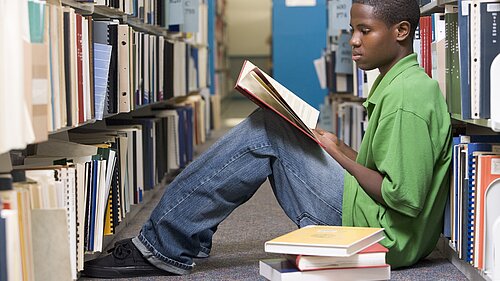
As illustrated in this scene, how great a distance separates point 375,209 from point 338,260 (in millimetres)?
280

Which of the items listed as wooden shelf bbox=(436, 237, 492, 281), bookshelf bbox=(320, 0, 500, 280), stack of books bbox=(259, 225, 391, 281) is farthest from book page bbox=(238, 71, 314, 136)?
wooden shelf bbox=(436, 237, 492, 281)

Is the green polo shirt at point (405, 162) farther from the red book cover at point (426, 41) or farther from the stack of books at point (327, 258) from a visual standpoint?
the red book cover at point (426, 41)

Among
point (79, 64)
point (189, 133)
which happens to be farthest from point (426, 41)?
point (189, 133)

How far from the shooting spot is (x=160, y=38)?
4.02 meters

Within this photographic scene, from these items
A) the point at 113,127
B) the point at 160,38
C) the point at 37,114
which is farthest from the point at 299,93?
the point at 37,114

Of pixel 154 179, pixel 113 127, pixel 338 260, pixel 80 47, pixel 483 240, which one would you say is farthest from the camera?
pixel 154 179

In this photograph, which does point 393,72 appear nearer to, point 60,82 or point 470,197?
point 470,197

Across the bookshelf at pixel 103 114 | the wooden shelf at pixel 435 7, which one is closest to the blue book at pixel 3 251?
the bookshelf at pixel 103 114

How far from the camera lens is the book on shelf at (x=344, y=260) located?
1993 mm

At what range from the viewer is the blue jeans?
224 centimetres

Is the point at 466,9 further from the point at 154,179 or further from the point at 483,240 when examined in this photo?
the point at 154,179

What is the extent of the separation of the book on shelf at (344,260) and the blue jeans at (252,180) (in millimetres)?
A: 283

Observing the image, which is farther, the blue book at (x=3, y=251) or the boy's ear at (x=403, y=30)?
the boy's ear at (x=403, y=30)

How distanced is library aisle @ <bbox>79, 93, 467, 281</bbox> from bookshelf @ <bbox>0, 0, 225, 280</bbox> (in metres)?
0.24
